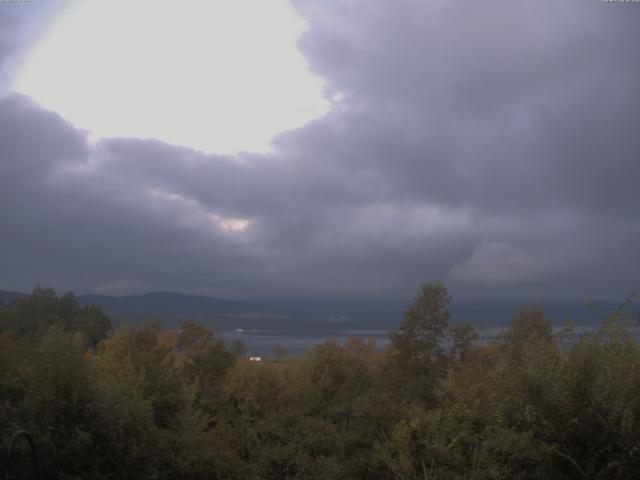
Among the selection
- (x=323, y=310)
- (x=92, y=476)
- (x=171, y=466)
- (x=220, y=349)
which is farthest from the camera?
(x=323, y=310)

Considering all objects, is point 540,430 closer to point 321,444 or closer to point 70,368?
point 321,444

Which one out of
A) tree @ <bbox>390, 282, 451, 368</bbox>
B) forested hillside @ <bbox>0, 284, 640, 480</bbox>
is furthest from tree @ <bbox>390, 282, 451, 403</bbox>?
forested hillside @ <bbox>0, 284, 640, 480</bbox>

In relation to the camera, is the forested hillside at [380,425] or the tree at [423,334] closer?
the forested hillside at [380,425]

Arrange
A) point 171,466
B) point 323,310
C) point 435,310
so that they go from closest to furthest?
point 171,466, point 435,310, point 323,310

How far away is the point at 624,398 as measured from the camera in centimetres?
746

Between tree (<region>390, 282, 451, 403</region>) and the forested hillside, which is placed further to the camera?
tree (<region>390, 282, 451, 403</region>)

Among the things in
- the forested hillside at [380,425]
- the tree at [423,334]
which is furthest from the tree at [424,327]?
the forested hillside at [380,425]

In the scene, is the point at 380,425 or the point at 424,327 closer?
the point at 380,425

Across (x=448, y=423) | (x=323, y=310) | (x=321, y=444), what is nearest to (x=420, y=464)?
(x=448, y=423)

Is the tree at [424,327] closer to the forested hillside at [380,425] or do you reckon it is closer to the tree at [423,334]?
the tree at [423,334]

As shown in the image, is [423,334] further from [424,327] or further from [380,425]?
[380,425]

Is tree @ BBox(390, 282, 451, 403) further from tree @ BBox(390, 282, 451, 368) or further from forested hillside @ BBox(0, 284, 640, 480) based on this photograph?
forested hillside @ BBox(0, 284, 640, 480)

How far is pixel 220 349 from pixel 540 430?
63.6 ft

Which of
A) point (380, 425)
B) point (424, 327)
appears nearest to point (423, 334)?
point (424, 327)
